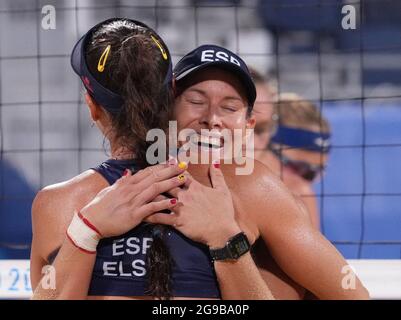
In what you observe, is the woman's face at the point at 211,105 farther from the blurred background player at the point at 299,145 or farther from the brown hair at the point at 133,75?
the blurred background player at the point at 299,145

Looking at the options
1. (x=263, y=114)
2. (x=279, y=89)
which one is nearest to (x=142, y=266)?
(x=263, y=114)

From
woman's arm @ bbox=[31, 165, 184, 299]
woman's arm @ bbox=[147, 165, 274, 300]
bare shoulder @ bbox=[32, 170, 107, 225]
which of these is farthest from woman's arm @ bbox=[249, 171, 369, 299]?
bare shoulder @ bbox=[32, 170, 107, 225]

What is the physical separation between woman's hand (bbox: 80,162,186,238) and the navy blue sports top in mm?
38

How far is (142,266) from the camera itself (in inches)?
59.3

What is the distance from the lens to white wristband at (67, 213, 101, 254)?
1.47 metres

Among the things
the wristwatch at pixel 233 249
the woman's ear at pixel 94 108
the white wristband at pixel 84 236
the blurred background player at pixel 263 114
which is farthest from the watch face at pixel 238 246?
the blurred background player at pixel 263 114

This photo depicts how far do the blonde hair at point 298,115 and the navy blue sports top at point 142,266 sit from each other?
7.76 ft

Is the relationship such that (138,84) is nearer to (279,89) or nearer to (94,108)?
(94,108)

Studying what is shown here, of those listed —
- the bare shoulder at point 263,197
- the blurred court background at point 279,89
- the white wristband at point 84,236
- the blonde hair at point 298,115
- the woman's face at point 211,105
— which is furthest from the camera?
the blonde hair at point 298,115

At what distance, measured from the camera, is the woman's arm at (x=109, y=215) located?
1479 millimetres

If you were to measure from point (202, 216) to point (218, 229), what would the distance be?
1.6 inches

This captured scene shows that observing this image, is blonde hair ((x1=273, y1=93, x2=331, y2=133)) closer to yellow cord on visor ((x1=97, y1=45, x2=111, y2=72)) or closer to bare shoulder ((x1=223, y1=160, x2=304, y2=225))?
bare shoulder ((x1=223, y1=160, x2=304, y2=225))

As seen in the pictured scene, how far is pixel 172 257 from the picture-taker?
1509mm

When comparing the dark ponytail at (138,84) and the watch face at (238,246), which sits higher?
the dark ponytail at (138,84)
